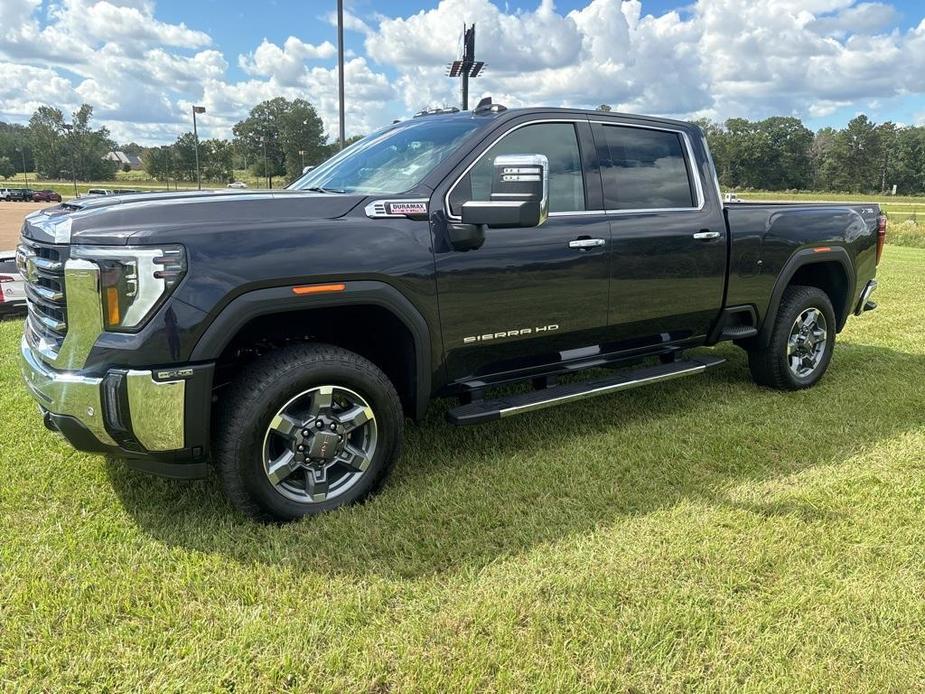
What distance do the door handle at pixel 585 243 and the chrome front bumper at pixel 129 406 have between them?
6.98 ft

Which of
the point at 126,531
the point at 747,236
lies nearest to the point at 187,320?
the point at 126,531

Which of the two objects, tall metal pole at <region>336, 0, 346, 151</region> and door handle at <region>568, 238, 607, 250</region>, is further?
tall metal pole at <region>336, 0, 346, 151</region>

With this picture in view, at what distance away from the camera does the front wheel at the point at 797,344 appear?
16.9ft

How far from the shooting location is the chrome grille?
2885 millimetres

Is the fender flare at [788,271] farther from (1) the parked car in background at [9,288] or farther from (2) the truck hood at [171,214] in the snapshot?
(1) the parked car in background at [9,288]

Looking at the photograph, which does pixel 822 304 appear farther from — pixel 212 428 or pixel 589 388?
pixel 212 428

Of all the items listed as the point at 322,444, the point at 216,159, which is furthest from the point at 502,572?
the point at 216,159

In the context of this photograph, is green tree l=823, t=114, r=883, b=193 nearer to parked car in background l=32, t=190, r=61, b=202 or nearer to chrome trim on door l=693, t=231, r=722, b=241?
parked car in background l=32, t=190, r=61, b=202

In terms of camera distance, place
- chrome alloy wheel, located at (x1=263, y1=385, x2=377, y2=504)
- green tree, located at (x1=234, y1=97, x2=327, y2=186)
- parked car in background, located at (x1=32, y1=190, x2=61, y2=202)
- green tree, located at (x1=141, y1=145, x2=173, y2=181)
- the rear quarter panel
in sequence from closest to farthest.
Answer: chrome alloy wheel, located at (x1=263, y1=385, x2=377, y2=504), the rear quarter panel, parked car in background, located at (x1=32, y1=190, x2=61, y2=202), green tree, located at (x1=234, y1=97, x2=327, y2=186), green tree, located at (x1=141, y1=145, x2=173, y2=181)

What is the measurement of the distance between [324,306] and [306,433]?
58 cm

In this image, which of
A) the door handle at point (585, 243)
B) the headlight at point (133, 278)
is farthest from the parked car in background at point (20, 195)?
the door handle at point (585, 243)

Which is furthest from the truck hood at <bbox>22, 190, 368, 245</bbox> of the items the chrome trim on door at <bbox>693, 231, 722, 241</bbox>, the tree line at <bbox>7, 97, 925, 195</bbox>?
the tree line at <bbox>7, 97, 925, 195</bbox>

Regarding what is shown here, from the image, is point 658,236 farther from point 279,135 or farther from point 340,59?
point 279,135

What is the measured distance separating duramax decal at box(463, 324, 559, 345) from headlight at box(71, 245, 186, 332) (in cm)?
145
